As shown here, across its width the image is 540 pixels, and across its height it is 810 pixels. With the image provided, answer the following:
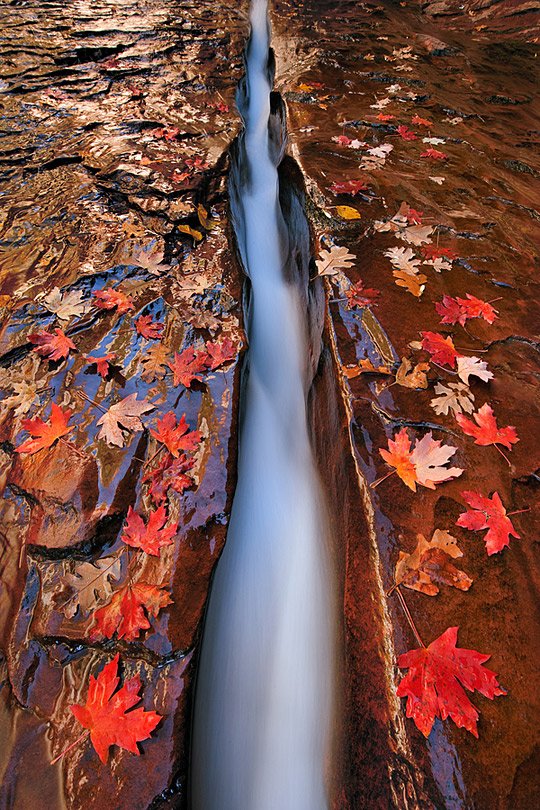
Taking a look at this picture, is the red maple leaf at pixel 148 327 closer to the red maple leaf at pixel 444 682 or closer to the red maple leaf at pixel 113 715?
the red maple leaf at pixel 113 715

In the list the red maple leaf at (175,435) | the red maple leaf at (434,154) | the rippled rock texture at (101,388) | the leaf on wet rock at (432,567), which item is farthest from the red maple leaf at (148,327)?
the red maple leaf at (434,154)

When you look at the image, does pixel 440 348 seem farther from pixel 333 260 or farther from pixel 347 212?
pixel 347 212

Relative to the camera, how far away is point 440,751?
1214mm

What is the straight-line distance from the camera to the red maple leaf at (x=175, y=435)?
80.0 inches

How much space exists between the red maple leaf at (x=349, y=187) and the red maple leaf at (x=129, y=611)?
3086 millimetres

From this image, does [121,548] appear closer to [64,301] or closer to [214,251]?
[64,301]

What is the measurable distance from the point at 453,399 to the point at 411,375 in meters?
0.24

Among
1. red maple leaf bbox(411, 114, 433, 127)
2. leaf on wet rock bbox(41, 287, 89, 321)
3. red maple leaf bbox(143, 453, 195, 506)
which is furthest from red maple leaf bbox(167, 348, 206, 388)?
red maple leaf bbox(411, 114, 433, 127)

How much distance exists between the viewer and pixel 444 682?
132cm

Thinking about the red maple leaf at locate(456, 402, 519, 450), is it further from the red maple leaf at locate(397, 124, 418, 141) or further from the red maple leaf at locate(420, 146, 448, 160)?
the red maple leaf at locate(397, 124, 418, 141)

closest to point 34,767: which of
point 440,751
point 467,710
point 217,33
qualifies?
point 440,751

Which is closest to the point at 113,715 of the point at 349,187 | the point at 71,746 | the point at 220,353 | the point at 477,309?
the point at 71,746

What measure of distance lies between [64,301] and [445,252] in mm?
2565

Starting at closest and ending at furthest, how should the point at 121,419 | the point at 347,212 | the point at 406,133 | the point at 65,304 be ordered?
the point at 121,419
the point at 65,304
the point at 347,212
the point at 406,133
